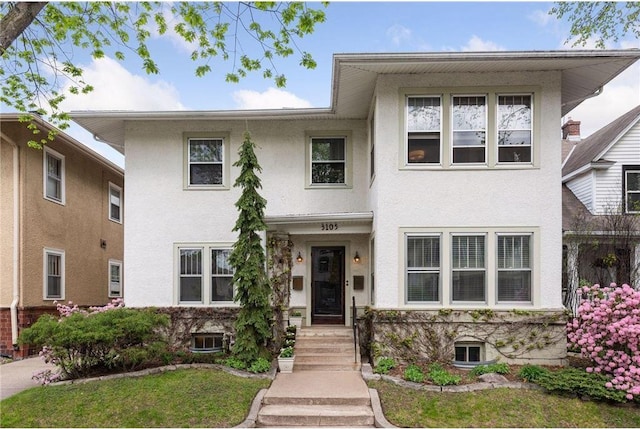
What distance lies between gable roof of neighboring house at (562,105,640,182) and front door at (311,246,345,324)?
8.19 m

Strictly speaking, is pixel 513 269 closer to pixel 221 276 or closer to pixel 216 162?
pixel 221 276

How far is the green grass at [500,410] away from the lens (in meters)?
6.39

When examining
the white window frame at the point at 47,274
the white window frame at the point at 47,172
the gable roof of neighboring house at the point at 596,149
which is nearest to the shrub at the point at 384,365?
the gable roof of neighboring house at the point at 596,149

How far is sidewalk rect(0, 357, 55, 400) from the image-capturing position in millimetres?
8086

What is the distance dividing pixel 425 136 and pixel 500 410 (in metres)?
5.29

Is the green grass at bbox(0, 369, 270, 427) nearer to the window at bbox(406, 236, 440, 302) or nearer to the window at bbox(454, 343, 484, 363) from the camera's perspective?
the window at bbox(406, 236, 440, 302)

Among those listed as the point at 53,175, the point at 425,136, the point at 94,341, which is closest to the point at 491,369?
the point at 425,136

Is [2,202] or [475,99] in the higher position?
[475,99]

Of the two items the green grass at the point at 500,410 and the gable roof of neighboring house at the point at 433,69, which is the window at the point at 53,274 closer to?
the gable roof of neighboring house at the point at 433,69

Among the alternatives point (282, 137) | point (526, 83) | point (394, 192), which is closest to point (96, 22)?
point (282, 137)

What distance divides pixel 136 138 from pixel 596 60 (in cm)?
1052

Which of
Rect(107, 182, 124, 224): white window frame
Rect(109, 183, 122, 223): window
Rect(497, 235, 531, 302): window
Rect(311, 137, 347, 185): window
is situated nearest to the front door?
Rect(311, 137, 347, 185): window

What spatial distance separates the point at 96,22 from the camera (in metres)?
8.29

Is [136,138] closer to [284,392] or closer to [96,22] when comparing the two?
[96,22]
